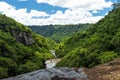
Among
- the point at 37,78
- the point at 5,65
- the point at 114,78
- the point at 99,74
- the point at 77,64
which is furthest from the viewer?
the point at 5,65

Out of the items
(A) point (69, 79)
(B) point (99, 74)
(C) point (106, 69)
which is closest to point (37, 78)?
(A) point (69, 79)

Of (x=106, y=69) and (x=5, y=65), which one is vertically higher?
(x=106, y=69)

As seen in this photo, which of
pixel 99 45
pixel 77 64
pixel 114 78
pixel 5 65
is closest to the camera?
pixel 114 78

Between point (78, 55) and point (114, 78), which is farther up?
point (114, 78)

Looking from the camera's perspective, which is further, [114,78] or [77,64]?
[77,64]

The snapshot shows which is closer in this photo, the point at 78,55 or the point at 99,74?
the point at 99,74

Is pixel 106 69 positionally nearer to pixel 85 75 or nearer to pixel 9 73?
pixel 85 75

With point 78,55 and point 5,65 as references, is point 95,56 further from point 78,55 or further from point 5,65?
point 5,65

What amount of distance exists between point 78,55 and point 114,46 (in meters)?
23.3

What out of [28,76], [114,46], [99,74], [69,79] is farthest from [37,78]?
[114,46]

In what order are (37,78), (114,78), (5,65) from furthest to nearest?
1. (5,65)
2. (114,78)
3. (37,78)

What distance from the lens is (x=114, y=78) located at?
1069 inches

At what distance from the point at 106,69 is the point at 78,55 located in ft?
494

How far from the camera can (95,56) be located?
166750mm
